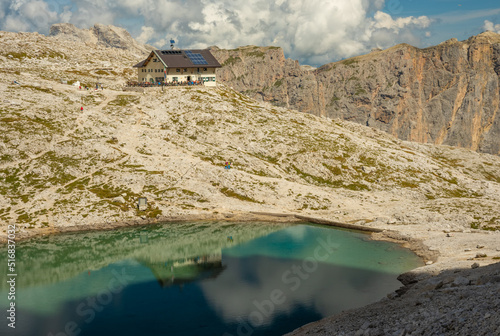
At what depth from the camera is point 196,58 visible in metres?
188

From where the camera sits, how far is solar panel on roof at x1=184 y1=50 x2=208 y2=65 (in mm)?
185700

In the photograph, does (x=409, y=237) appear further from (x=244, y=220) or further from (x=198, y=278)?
(x=198, y=278)

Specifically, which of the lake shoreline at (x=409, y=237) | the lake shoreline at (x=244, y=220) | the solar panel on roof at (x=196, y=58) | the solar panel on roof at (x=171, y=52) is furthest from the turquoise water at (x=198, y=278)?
the solar panel on roof at (x=171, y=52)

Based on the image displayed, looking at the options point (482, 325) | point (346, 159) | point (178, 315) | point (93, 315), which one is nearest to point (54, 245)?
point (93, 315)

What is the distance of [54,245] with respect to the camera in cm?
9488

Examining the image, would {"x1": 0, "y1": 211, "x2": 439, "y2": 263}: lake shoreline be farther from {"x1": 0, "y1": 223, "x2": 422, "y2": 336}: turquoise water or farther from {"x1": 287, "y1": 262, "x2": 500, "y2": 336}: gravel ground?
{"x1": 287, "y1": 262, "x2": 500, "y2": 336}: gravel ground

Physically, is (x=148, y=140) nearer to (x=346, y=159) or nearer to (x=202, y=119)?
(x=202, y=119)

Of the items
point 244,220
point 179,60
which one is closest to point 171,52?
point 179,60

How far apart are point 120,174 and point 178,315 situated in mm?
70056

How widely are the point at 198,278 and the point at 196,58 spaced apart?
135 meters

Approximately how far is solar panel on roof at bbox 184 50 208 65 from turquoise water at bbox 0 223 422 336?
10043cm

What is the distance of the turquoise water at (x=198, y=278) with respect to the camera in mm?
59594

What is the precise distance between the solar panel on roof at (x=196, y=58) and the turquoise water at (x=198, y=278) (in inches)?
3954

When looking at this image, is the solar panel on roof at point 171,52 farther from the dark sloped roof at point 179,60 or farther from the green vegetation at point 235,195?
the green vegetation at point 235,195
